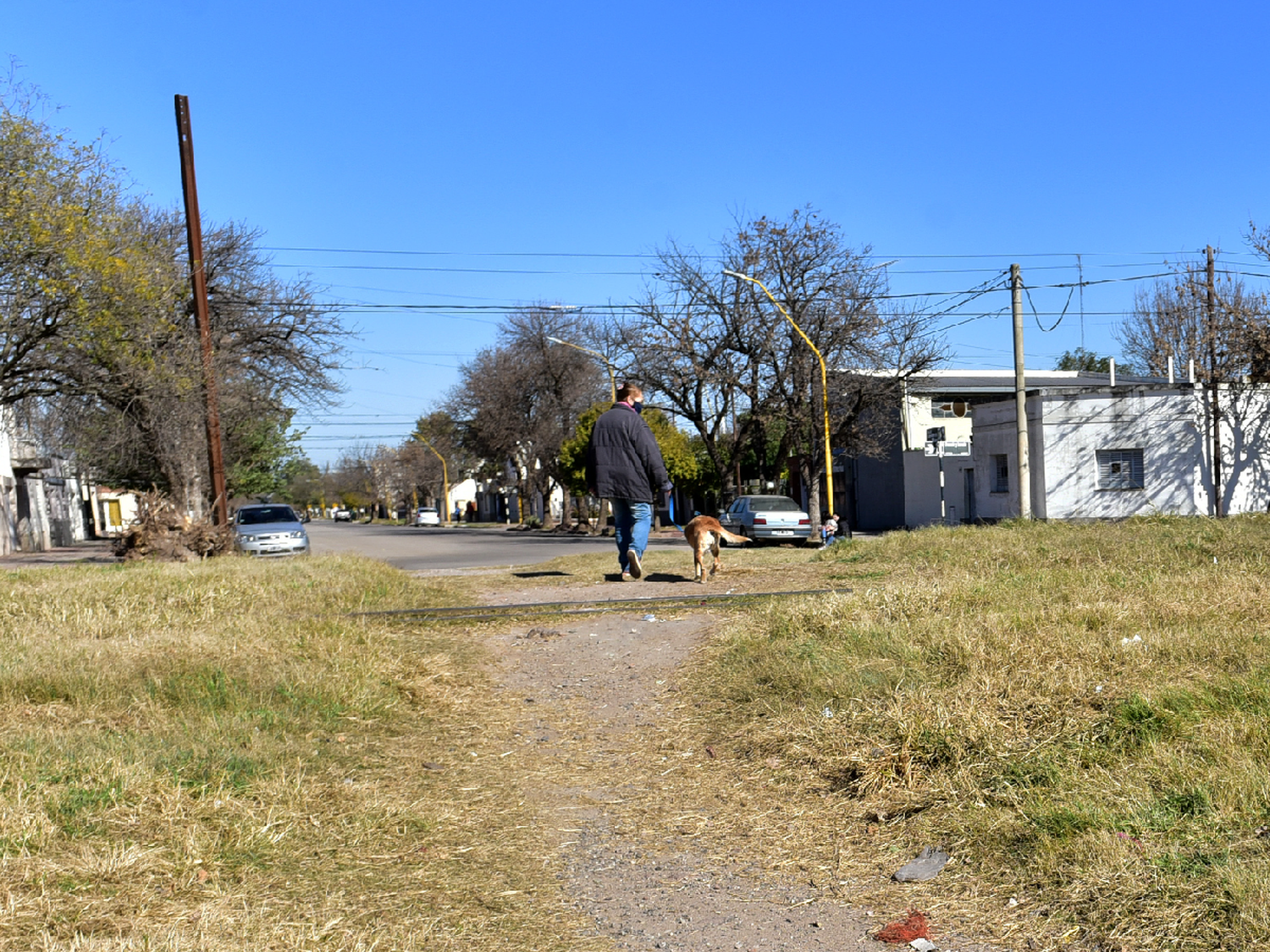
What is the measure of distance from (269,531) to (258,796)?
67.5 ft

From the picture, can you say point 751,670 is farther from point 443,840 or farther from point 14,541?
point 14,541

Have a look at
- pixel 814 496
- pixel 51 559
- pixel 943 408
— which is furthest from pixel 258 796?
pixel 943 408

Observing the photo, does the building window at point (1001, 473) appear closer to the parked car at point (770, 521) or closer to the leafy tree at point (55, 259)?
the parked car at point (770, 521)

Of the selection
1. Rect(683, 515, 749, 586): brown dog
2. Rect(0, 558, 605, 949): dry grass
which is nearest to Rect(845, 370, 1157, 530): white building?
Rect(683, 515, 749, 586): brown dog

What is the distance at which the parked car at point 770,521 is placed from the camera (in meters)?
29.3

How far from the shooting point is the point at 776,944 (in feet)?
10.5

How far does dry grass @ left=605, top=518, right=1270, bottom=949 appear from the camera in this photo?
126 inches

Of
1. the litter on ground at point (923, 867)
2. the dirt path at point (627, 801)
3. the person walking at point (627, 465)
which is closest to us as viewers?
the dirt path at point (627, 801)

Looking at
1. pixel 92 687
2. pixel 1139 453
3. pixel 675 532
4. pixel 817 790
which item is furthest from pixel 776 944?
pixel 675 532

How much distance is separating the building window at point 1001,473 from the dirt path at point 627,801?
104 ft

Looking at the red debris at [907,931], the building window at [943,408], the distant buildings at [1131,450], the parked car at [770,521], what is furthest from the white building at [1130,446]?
the red debris at [907,931]

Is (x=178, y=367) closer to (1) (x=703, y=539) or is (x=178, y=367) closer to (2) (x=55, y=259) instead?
(2) (x=55, y=259)

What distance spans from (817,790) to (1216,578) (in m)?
4.89

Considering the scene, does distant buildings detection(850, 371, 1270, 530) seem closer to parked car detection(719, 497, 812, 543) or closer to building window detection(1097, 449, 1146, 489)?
building window detection(1097, 449, 1146, 489)
